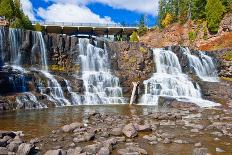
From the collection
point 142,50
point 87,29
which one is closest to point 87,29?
point 87,29

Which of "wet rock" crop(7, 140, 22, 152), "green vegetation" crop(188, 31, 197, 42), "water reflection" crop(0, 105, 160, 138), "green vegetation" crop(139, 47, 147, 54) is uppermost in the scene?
"green vegetation" crop(188, 31, 197, 42)

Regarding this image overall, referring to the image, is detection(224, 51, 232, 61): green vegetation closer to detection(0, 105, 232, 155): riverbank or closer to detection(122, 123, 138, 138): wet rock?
detection(0, 105, 232, 155): riverbank

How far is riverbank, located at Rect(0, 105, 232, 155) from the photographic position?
69.0ft

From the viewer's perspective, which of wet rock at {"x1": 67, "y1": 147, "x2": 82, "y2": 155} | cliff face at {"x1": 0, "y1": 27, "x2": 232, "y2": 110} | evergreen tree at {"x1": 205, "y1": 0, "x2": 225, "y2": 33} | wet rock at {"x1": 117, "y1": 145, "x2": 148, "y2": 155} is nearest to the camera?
wet rock at {"x1": 67, "y1": 147, "x2": 82, "y2": 155}

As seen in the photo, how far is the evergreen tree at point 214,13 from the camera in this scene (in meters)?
89.4

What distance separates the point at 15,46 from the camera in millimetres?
50812

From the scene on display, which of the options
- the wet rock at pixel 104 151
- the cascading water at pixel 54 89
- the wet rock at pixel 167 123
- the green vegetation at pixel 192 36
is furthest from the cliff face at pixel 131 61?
the green vegetation at pixel 192 36

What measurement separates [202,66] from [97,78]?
849 inches

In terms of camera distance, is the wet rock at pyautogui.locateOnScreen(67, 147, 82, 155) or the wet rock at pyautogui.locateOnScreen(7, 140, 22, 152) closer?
the wet rock at pyautogui.locateOnScreen(67, 147, 82, 155)

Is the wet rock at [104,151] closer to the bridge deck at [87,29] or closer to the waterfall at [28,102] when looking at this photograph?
the waterfall at [28,102]

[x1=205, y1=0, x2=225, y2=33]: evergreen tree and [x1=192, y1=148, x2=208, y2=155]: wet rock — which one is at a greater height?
[x1=205, y1=0, x2=225, y2=33]: evergreen tree

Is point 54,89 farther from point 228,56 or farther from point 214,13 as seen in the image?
point 214,13

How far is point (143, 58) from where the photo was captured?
58281 mm

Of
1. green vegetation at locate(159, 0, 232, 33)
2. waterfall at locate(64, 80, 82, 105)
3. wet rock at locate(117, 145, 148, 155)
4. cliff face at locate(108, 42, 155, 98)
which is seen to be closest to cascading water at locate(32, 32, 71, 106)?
waterfall at locate(64, 80, 82, 105)
